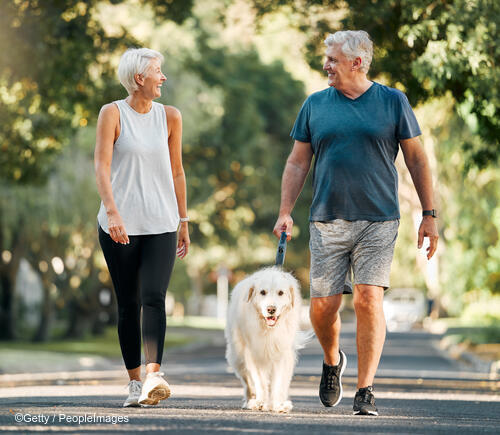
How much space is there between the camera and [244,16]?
19.2 metres

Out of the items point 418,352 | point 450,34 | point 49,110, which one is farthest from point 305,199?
point 450,34

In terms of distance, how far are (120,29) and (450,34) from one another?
24.9 ft

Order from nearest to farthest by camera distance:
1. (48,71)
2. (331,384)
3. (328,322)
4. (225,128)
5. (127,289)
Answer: (127,289) < (328,322) < (331,384) < (48,71) < (225,128)

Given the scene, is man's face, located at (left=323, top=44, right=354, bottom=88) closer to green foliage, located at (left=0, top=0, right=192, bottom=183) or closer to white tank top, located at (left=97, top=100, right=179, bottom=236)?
white tank top, located at (left=97, top=100, right=179, bottom=236)

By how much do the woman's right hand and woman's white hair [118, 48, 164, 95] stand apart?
90cm

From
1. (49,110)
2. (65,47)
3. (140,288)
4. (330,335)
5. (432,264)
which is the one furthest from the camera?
(432,264)

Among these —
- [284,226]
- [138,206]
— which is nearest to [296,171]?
[284,226]

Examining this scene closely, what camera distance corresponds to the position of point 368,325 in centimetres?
792

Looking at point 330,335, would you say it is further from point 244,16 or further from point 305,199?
point 305,199

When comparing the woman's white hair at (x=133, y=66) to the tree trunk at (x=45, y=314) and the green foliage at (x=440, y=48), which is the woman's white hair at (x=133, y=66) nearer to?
the green foliage at (x=440, y=48)

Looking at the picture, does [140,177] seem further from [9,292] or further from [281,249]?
[9,292]

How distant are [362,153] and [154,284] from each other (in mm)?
1663

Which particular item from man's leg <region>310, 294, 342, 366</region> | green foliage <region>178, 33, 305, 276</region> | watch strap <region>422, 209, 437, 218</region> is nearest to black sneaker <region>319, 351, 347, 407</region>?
man's leg <region>310, 294, 342, 366</region>

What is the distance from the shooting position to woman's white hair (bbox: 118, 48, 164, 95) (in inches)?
303
